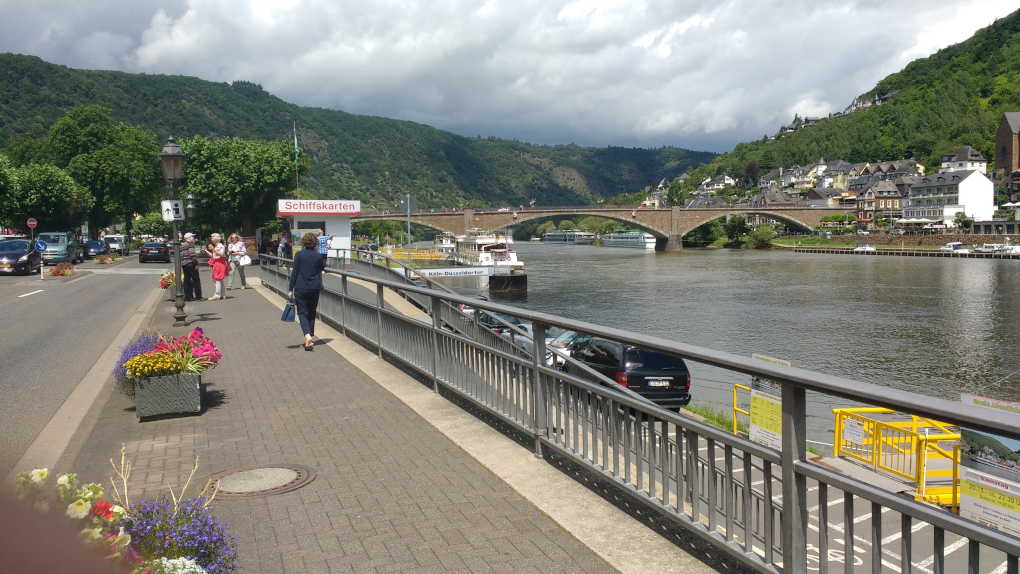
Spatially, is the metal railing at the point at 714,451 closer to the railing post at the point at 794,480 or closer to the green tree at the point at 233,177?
the railing post at the point at 794,480

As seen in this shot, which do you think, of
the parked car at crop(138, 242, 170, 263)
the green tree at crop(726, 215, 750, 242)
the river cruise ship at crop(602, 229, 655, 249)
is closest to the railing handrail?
the parked car at crop(138, 242, 170, 263)

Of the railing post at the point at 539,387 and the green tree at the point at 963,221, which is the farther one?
the green tree at the point at 963,221

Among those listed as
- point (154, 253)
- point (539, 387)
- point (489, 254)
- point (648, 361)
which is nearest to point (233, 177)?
point (154, 253)

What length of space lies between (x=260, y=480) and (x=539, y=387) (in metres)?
2.05

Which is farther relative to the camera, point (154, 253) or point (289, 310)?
point (154, 253)

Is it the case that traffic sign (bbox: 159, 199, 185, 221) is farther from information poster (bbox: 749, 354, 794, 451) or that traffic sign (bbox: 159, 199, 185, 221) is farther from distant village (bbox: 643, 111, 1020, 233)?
distant village (bbox: 643, 111, 1020, 233)

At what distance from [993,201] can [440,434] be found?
142m

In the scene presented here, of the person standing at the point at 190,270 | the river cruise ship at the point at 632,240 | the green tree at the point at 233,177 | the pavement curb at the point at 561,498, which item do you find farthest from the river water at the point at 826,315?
the river cruise ship at the point at 632,240

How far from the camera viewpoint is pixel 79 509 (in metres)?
2.62

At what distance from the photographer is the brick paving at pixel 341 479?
13.1 ft

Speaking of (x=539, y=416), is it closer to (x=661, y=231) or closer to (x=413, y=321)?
(x=413, y=321)

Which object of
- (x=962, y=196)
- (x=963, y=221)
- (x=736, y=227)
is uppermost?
(x=962, y=196)

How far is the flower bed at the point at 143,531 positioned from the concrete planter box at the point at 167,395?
4.37 m

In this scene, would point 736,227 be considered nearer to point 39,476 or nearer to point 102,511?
point 102,511
